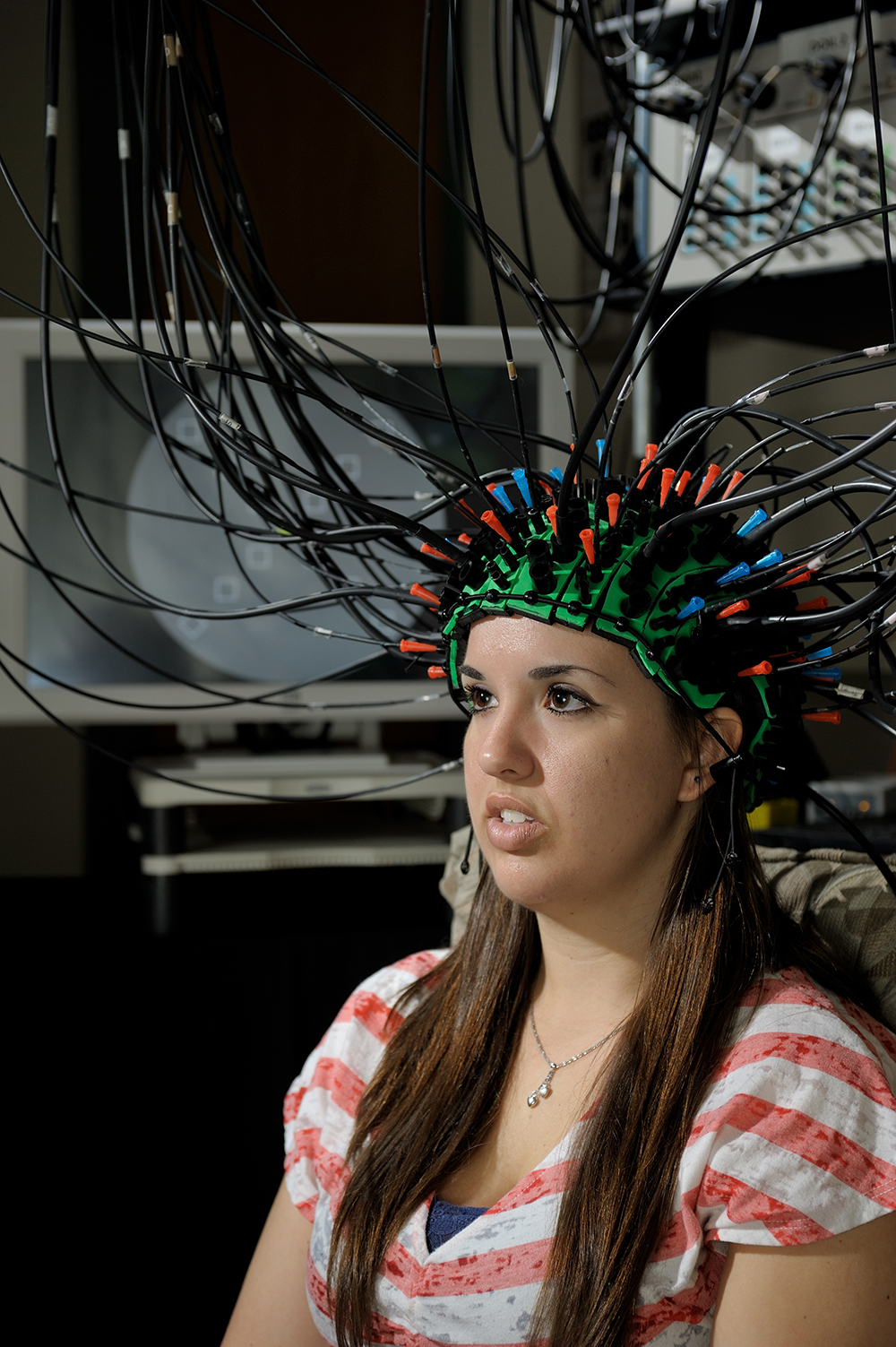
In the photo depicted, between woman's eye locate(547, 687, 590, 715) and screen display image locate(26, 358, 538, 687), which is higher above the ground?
screen display image locate(26, 358, 538, 687)

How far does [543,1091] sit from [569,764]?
10.7 inches

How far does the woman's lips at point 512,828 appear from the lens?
80 centimetres

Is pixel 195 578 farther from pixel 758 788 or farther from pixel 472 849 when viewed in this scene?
pixel 758 788

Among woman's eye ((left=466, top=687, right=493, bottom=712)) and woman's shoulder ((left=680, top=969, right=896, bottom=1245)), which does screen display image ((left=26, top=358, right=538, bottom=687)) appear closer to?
woman's eye ((left=466, top=687, right=493, bottom=712))

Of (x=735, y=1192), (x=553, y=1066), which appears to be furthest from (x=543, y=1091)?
(x=735, y=1192)

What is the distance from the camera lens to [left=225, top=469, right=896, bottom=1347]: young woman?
73 cm

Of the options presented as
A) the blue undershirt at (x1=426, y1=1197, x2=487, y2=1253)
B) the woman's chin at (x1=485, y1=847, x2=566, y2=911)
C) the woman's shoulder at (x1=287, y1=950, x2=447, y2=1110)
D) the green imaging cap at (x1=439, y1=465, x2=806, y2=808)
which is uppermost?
the green imaging cap at (x1=439, y1=465, x2=806, y2=808)

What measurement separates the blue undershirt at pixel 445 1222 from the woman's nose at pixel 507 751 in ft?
1.01

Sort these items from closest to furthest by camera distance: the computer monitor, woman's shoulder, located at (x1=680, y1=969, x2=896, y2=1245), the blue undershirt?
woman's shoulder, located at (x1=680, y1=969, x2=896, y2=1245) < the blue undershirt < the computer monitor

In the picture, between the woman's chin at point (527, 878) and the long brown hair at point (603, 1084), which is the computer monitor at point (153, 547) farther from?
the woman's chin at point (527, 878)

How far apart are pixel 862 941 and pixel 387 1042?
400 mm

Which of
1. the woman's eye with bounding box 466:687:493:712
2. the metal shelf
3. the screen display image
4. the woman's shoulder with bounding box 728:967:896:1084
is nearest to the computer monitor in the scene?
the screen display image

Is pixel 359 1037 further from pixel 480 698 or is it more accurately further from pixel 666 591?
pixel 666 591

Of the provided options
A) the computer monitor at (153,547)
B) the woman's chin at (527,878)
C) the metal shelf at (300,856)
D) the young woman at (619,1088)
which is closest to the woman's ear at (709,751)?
the young woman at (619,1088)
